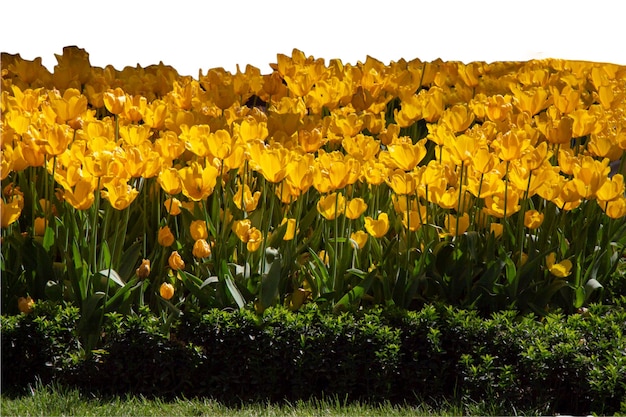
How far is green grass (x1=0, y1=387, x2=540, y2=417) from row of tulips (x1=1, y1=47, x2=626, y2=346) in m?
0.39

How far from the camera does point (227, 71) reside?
7.18 metres

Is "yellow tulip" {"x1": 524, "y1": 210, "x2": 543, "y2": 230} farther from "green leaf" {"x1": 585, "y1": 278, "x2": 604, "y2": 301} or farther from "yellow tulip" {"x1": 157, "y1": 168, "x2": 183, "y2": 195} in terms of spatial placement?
"yellow tulip" {"x1": 157, "y1": 168, "x2": 183, "y2": 195}

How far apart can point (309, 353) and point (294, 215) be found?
1.00 meters

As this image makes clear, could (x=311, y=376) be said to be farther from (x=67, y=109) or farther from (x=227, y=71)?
(x=227, y=71)

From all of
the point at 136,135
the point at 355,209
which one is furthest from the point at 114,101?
the point at 355,209

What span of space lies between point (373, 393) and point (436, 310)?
1.53ft

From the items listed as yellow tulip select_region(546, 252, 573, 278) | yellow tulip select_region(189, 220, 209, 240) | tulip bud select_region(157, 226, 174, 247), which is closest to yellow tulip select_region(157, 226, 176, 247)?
tulip bud select_region(157, 226, 174, 247)

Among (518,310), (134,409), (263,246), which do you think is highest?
(263,246)

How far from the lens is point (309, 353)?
13.3 ft

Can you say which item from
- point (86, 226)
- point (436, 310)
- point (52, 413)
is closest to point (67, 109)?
point (86, 226)

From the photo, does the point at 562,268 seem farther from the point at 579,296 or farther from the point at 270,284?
the point at 270,284

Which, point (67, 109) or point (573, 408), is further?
point (67, 109)

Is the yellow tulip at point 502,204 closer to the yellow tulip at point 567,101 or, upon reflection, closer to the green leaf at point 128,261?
the yellow tulip at point 567,101

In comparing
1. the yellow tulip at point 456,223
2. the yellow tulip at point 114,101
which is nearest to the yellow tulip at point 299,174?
the yellow tulip at point 456,223
